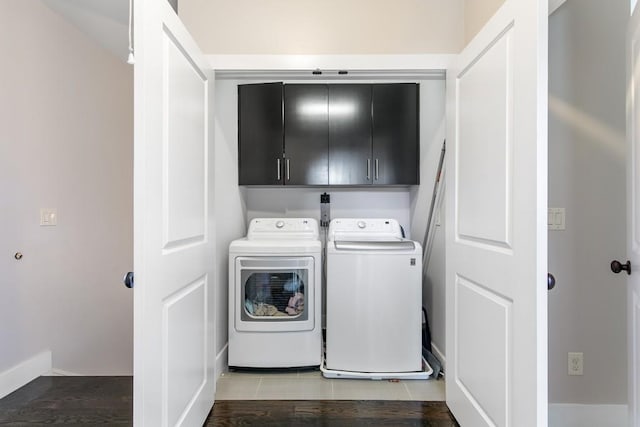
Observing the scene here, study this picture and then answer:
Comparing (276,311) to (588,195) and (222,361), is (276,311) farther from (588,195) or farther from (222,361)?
(588,195)

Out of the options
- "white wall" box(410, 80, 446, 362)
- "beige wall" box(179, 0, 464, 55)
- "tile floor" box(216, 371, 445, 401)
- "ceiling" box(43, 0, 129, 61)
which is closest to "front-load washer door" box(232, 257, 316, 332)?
"tile floor" box(216, 371, 445, 401)

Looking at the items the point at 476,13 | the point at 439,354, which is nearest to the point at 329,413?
the point at 439,354

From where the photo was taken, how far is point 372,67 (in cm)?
206

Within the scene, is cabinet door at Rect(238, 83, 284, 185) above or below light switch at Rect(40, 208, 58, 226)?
above

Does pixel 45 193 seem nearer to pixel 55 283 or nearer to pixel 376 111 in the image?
pixel 55 283

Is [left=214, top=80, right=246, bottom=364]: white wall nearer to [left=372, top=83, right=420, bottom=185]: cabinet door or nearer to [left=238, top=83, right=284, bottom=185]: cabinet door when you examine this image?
[left=238, top=83, right=284, bottom=185]: cabinet door

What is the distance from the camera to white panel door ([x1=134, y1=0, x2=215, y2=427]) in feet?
3.58

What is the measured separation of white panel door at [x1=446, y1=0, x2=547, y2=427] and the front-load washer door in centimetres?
95

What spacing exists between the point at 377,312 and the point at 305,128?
1.42 metres

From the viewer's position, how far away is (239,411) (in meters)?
1.91

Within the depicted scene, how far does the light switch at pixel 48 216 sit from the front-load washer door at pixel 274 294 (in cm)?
162

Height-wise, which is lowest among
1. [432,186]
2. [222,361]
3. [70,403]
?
[70,403]

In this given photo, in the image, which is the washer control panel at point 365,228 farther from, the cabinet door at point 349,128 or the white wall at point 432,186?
the cabinet door at point 349,128

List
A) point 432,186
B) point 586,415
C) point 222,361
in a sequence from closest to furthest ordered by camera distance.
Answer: point 586,415
point 222,361
point 432,186
